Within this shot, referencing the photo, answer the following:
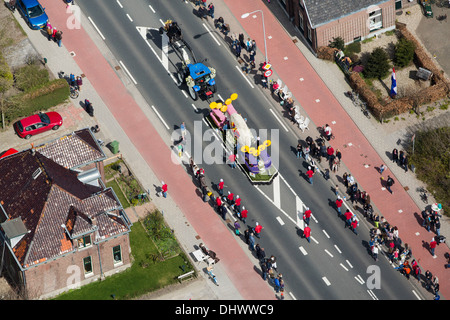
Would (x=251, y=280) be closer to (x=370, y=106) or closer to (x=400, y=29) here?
(x=370, y=106)

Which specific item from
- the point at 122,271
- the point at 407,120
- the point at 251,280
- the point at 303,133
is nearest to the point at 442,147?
the point at 407,120

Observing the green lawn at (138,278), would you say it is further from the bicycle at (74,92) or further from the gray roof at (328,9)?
the gray roof at (328,9)

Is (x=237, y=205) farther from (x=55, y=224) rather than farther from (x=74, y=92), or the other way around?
(x=74, y=92)

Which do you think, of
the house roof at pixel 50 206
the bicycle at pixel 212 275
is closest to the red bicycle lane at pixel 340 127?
the bicycle at pixel 212 275

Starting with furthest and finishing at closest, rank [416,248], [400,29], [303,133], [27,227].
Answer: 1. [400,29]
2. [303,133]
3. [416,248]
4. [27,227]

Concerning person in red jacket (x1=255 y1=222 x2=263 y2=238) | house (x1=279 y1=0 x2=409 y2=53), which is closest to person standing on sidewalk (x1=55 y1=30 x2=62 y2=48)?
house (x1=279 y1=0 x2=409 y2=53)

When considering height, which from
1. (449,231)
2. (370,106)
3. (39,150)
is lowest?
(449,231)

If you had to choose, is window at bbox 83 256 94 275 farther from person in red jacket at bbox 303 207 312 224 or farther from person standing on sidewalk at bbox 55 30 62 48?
person standing on sidewalk at bbox 55 30 62 48
